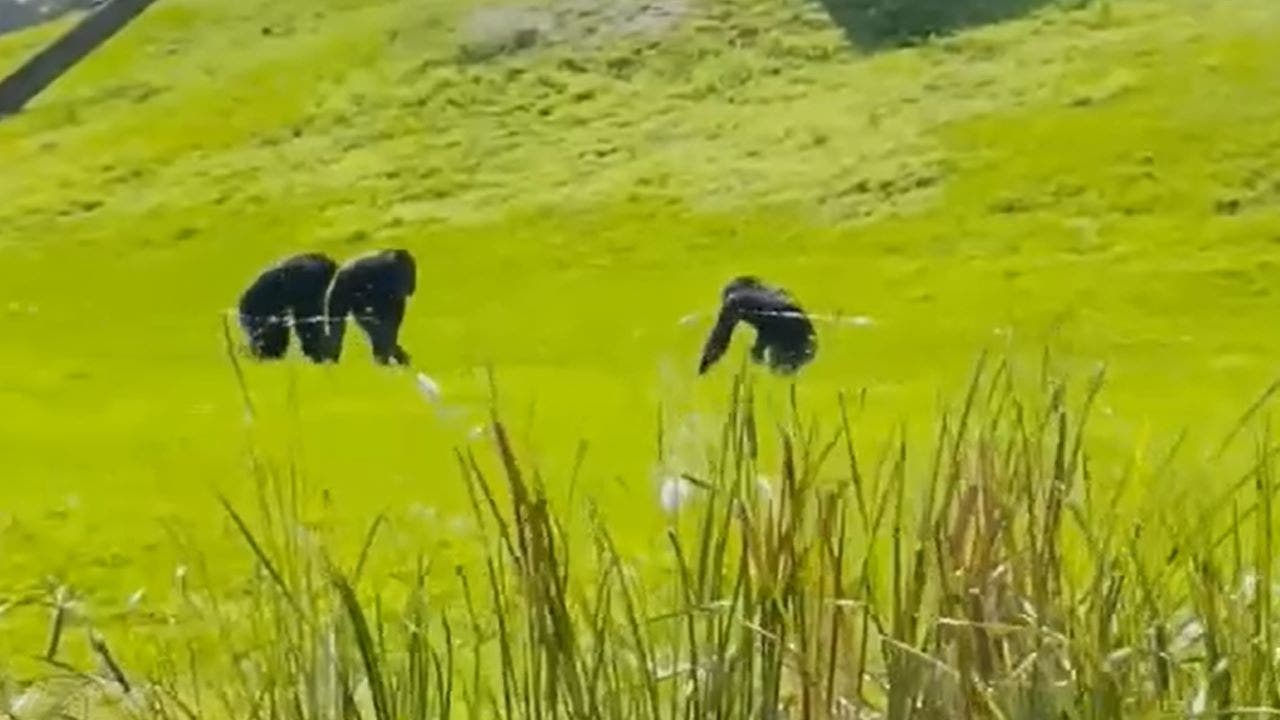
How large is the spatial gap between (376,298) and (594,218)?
13382 millimetres

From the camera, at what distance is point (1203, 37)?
38.9 meters

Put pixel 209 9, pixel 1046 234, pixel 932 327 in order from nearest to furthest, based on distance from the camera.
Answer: pixel 932 327, pixel 1046 234, pixel 209 9

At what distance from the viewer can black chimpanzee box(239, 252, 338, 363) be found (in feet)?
73.5

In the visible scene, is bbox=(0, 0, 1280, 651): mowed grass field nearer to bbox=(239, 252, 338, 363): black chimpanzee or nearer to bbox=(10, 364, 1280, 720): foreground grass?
bbox=(239, 252, 338, 363): black chimpanzee

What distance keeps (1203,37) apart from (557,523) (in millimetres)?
37243

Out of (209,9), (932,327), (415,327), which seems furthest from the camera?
(209,9)

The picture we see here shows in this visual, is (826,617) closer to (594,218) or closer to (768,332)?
(768,332)

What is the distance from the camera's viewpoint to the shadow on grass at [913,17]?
1658 inches

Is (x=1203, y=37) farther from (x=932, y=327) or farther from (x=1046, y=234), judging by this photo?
(x=932, y=327)

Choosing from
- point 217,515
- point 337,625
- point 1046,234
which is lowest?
point 1046,234

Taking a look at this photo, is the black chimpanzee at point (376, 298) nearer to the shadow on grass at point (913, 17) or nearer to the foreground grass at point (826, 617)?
the foreground grass at point (826, 617)

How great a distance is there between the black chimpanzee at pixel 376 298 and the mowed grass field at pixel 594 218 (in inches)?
29.3

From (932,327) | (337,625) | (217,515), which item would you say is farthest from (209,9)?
(337,625)

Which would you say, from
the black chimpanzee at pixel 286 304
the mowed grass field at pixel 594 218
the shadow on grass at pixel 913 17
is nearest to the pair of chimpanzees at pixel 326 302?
the black chimpanzee at pixel 286 304
